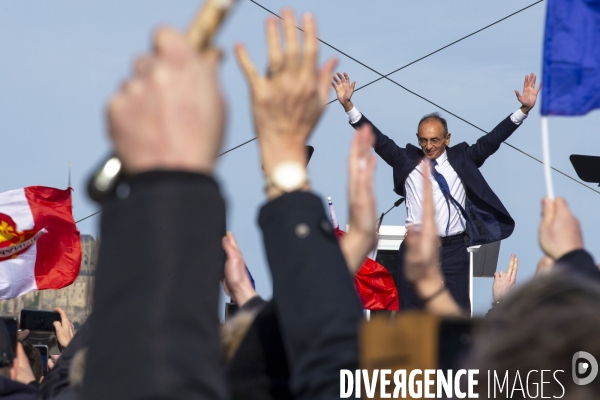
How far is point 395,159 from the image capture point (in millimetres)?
6805

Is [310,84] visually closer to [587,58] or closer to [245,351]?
[245,351]

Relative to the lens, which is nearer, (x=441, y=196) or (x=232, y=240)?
(x=232, y=240)

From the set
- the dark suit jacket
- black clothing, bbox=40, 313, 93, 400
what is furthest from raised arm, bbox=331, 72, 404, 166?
black clothing, bbox=40, 313, 93, 400

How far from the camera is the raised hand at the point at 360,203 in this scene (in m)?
1.85

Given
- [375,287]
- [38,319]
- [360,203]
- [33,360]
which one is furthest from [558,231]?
[375,287]

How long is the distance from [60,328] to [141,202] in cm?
540

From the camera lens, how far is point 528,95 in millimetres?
6723

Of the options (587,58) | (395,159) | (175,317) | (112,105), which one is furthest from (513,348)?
(395,159)

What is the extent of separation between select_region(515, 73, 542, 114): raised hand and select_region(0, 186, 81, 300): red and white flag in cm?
578

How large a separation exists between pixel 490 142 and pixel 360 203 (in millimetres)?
5044

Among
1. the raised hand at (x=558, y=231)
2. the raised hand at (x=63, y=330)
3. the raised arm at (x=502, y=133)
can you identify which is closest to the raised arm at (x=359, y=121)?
the raised arm at (x=502, y=133)

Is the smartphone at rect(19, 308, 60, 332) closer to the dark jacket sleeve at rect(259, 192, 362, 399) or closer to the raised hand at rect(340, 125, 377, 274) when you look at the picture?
the raised hand at rect(340, 125, 377, 274)

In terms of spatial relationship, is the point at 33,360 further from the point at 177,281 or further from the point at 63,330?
the point at 177,281

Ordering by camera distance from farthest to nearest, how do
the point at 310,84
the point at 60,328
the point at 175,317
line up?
the point at 60,328 → the point at 310,84 → the point at 175,317
